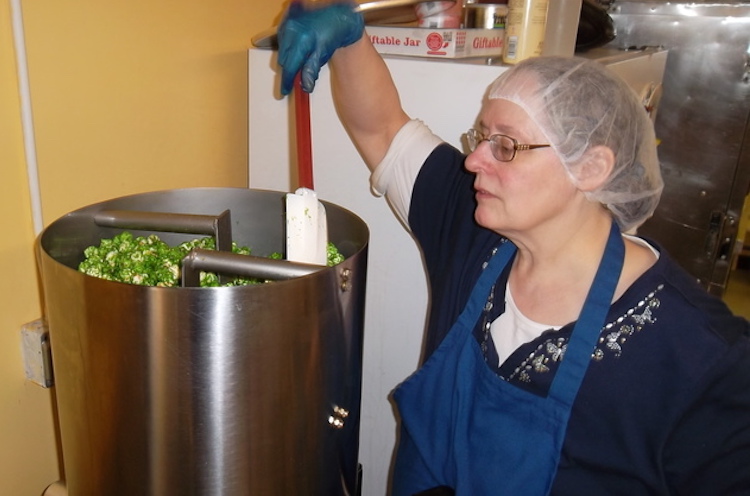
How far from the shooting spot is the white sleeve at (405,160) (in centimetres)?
114

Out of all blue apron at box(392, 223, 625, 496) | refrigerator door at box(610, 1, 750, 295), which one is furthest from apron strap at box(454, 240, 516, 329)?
refrigerator door at box(610, 1, 750, 295)

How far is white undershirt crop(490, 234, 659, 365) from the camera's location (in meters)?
0.99

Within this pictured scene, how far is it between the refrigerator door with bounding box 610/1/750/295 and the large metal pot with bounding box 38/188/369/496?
163 cm

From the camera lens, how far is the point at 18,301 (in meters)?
0.98

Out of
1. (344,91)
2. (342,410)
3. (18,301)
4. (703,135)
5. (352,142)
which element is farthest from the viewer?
(703,135)

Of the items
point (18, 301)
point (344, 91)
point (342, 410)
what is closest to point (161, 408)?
point (342, 410)

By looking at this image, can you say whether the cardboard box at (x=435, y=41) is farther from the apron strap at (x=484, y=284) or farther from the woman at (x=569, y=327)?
the apron strap at (x=484, y=284)

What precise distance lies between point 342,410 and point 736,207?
1755mm

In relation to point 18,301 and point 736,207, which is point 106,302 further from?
point 736,207

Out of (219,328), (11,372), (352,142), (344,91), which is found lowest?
(11,372)

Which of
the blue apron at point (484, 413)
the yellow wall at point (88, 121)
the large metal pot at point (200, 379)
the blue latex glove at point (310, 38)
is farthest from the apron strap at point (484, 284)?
the yellow wall at point (88, 121)

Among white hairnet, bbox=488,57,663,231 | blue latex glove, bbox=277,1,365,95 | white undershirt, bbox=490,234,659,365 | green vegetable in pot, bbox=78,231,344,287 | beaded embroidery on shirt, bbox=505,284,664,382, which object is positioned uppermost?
blue latex glove, bbox=277,1,365,95

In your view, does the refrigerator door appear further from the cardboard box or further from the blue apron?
the blue apron

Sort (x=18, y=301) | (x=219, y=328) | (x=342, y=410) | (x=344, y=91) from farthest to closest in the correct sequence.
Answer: (x=344, y=91) < (x=18, y=301) < (x=342, y=410) < (x=219, y=328)
